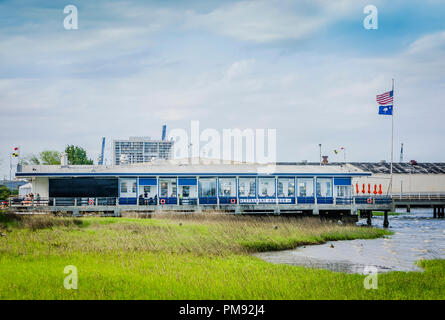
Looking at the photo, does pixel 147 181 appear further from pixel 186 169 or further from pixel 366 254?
pixel 366 254

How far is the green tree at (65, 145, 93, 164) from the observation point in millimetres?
124938

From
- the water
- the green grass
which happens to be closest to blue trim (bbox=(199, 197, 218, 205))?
the green grass

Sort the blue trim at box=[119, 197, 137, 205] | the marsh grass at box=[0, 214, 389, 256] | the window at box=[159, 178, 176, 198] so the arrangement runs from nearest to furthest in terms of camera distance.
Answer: the marsh grass at box=[0, 214, 389, 256] < the blue trim at box=[119, 197, 137, 205] < the window at box=[159, 178, 176, 198]

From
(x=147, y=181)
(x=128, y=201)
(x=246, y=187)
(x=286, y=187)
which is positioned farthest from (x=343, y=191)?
(x=128, y=201)

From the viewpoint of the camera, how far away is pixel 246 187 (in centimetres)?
5419

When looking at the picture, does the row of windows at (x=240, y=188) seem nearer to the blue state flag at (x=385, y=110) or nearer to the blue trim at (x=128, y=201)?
the blue trim at (x=128, y=201)

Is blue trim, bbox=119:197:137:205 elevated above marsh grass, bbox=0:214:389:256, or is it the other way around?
blue trim, bbox=119:197:137:205

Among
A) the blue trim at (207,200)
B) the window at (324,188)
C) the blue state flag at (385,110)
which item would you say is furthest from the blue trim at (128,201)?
the blue state flag at (385,110)

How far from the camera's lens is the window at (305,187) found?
54969 mm

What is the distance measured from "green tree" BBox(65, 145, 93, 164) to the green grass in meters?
88.8

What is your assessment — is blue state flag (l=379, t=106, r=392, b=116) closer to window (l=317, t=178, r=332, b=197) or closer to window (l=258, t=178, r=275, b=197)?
window (l=317, t=178, r=332, b=197)
